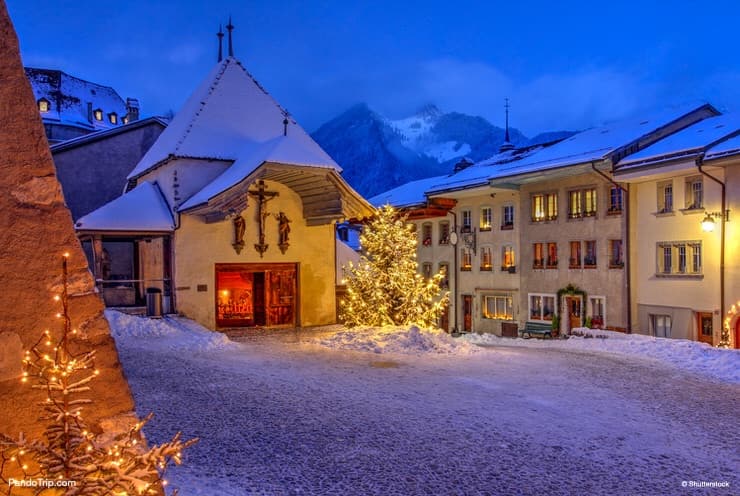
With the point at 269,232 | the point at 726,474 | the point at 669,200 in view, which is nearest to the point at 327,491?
the point at 726,474

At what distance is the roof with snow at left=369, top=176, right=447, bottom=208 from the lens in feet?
130

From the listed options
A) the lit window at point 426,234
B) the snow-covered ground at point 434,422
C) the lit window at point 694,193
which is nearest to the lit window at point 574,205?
the lit window at point 694,193

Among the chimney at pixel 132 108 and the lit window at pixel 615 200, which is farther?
the chimney at pixel 132 108

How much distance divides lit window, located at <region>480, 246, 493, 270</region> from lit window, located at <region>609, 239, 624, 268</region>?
7924 millimetres

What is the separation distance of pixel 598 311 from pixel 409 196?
16.0 m

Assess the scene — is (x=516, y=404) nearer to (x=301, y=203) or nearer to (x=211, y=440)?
(x=211, y=440)

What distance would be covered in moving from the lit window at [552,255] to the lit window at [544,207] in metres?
1.44

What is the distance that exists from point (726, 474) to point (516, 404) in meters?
3.59

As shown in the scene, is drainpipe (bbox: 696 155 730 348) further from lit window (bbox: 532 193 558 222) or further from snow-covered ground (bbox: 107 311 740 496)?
snow-covered ground (bbox: 107 311 740 496)

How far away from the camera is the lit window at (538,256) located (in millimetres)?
32406

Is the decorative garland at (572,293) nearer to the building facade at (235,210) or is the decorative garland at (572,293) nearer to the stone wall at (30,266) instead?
the building facade at (235,210)

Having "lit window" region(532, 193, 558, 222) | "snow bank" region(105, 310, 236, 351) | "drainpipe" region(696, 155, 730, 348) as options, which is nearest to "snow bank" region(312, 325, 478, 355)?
"snow bank" region(105, 310, 236, 351)

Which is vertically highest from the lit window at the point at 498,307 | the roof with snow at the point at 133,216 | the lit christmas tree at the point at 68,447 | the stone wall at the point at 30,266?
the roof with snow at the point at 133,216

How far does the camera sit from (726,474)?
23.0ft
